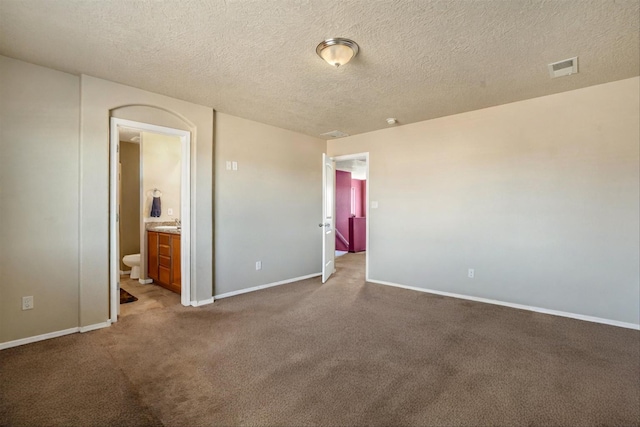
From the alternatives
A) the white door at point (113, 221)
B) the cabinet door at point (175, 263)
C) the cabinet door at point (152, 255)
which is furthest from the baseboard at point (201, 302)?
the cabinet door at point (152, 255)

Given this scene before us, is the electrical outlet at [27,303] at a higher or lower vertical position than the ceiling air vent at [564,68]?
lower

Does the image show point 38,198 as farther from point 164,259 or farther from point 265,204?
point 265,204

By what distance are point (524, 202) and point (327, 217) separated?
2.70 m

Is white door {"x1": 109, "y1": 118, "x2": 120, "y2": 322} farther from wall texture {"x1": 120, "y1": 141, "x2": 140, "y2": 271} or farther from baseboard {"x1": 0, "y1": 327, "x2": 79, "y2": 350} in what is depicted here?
wall texture {"x1": 120, "y1": 141, "x2": 140, "y2": 271}

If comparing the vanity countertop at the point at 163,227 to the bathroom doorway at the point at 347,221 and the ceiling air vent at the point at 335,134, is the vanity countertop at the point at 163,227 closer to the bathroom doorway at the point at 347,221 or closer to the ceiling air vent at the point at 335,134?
the ceiling air vent at the point at 335,134

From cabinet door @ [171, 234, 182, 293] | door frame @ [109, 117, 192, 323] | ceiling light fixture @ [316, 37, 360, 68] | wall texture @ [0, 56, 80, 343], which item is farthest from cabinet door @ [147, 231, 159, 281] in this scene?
ceiling light fixture @ [316, 37, 360, 68]

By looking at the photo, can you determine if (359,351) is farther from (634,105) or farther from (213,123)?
(634,105)

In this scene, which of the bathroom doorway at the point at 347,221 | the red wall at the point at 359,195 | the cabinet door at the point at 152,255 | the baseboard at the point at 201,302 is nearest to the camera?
the baseboard at the point at 201,302

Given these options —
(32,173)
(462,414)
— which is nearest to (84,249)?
(32,173)

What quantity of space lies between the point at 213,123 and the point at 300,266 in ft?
8.35

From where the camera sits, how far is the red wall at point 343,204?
8.47 meters

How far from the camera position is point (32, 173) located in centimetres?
265

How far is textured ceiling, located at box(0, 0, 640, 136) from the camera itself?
1930mm

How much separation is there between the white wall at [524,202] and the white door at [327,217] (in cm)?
81
